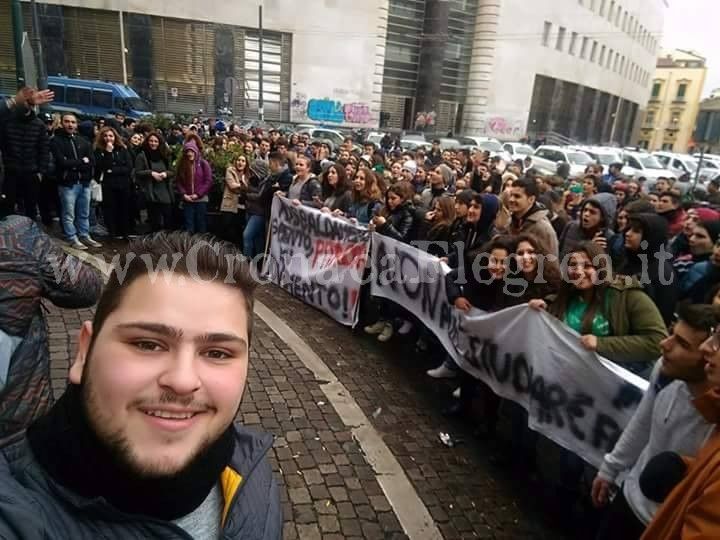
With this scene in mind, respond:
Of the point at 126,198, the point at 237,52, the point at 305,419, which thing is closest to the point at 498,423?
the point at 305,419

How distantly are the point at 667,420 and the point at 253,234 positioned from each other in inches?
240

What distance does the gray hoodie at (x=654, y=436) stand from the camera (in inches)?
78.7

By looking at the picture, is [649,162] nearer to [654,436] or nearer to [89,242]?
[89,242]

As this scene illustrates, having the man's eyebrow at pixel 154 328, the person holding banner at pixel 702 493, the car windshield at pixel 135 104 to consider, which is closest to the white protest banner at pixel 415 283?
the person holding banner at pixel 702 493

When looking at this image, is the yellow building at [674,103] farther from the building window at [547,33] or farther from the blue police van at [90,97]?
the blue police van at [90,97]

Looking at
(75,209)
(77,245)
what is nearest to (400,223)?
(77,245)

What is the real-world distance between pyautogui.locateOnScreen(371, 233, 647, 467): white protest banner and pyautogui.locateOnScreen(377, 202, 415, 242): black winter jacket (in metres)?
0.86

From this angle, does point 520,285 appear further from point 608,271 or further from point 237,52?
point 237,52

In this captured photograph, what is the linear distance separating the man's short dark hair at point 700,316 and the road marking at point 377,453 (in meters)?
1.76

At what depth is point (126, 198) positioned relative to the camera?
7.74 m

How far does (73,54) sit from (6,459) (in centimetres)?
3630

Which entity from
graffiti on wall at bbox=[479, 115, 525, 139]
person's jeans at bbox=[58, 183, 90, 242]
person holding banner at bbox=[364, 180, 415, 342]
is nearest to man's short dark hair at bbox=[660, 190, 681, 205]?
person holding banner at bbox=[364, 180, 415, 342]

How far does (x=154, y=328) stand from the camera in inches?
39.9

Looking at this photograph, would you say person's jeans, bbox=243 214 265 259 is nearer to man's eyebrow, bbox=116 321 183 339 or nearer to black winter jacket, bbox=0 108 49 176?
black winter jacket, bbox=0 108 49 176
